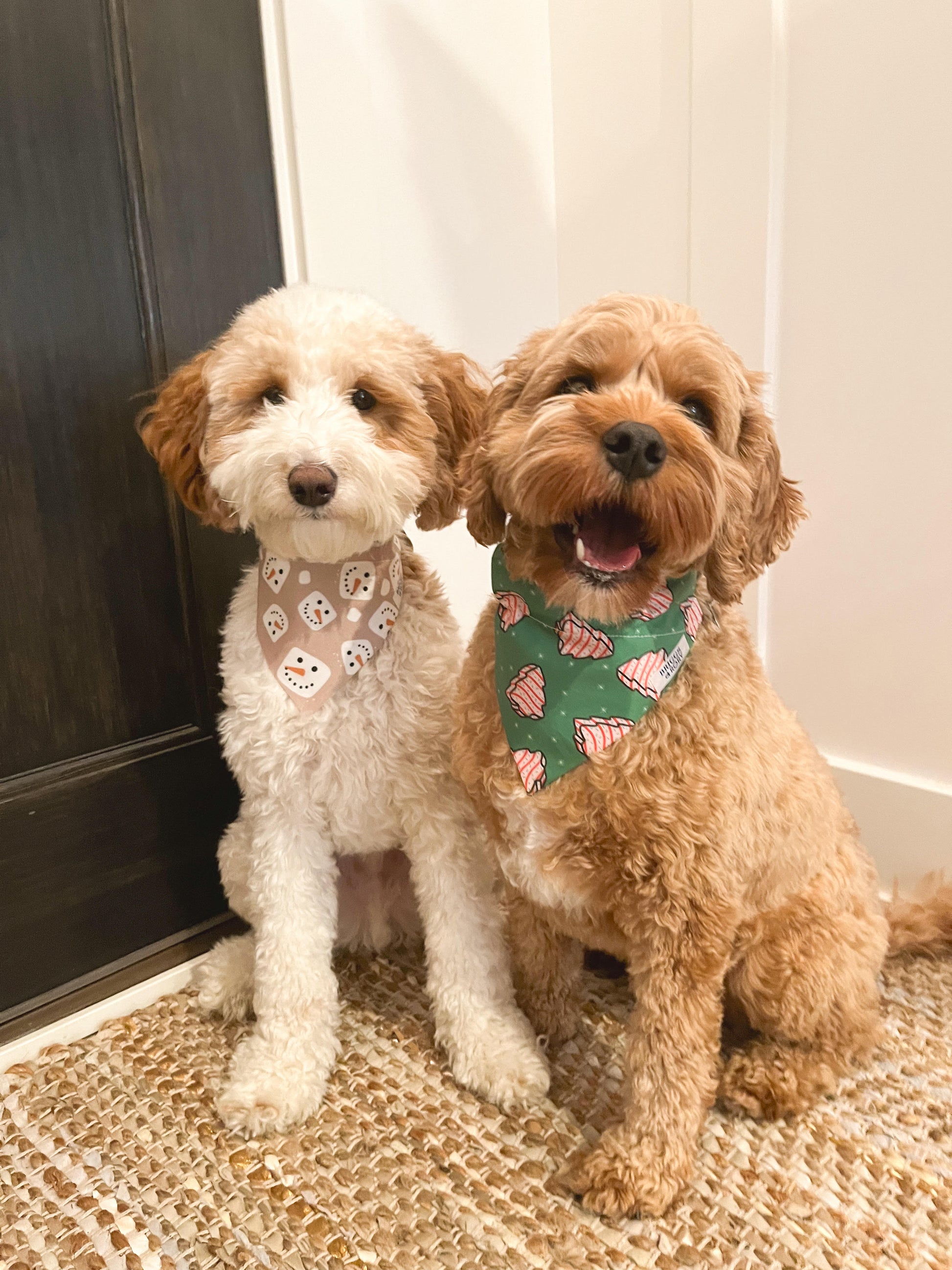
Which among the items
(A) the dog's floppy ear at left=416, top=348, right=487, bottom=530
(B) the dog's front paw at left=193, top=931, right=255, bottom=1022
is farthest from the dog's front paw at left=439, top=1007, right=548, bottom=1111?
(A) the dog's floppy ear at left=416, top=348, right=487, bottom=530

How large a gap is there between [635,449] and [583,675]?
316 millimetres

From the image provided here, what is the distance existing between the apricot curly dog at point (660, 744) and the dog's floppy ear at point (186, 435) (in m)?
0.42

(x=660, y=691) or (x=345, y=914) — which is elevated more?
(x=660, y=691)

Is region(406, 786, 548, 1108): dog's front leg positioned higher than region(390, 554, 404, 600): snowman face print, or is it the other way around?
region(390, 554, 404, 600): snowman face print

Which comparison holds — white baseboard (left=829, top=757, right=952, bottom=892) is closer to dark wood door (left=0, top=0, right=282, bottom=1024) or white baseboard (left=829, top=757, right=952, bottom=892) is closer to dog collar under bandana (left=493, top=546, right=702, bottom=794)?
dog collar under bandana (left=493, top=546, right=702, bottom=794)

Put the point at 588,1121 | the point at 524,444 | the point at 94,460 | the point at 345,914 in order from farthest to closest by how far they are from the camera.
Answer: the point at 345,914
the point at 94,460
the point at 588,1121
the point at 524,444

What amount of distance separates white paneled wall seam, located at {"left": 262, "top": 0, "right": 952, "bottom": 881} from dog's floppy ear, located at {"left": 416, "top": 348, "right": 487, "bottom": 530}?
53 cm

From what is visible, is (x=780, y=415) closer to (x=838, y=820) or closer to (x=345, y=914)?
(x=838, y=820)

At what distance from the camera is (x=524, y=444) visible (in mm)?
980

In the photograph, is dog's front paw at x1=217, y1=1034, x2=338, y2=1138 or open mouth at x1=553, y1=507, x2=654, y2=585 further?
dog's front paw at x1=217, y1=1034, x2=338, y2=1138

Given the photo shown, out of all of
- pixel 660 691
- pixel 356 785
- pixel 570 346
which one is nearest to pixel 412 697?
pixel 356 785

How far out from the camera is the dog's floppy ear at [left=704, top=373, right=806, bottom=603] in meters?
1.03

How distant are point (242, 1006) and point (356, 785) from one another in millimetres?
531

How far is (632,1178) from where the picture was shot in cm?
106
